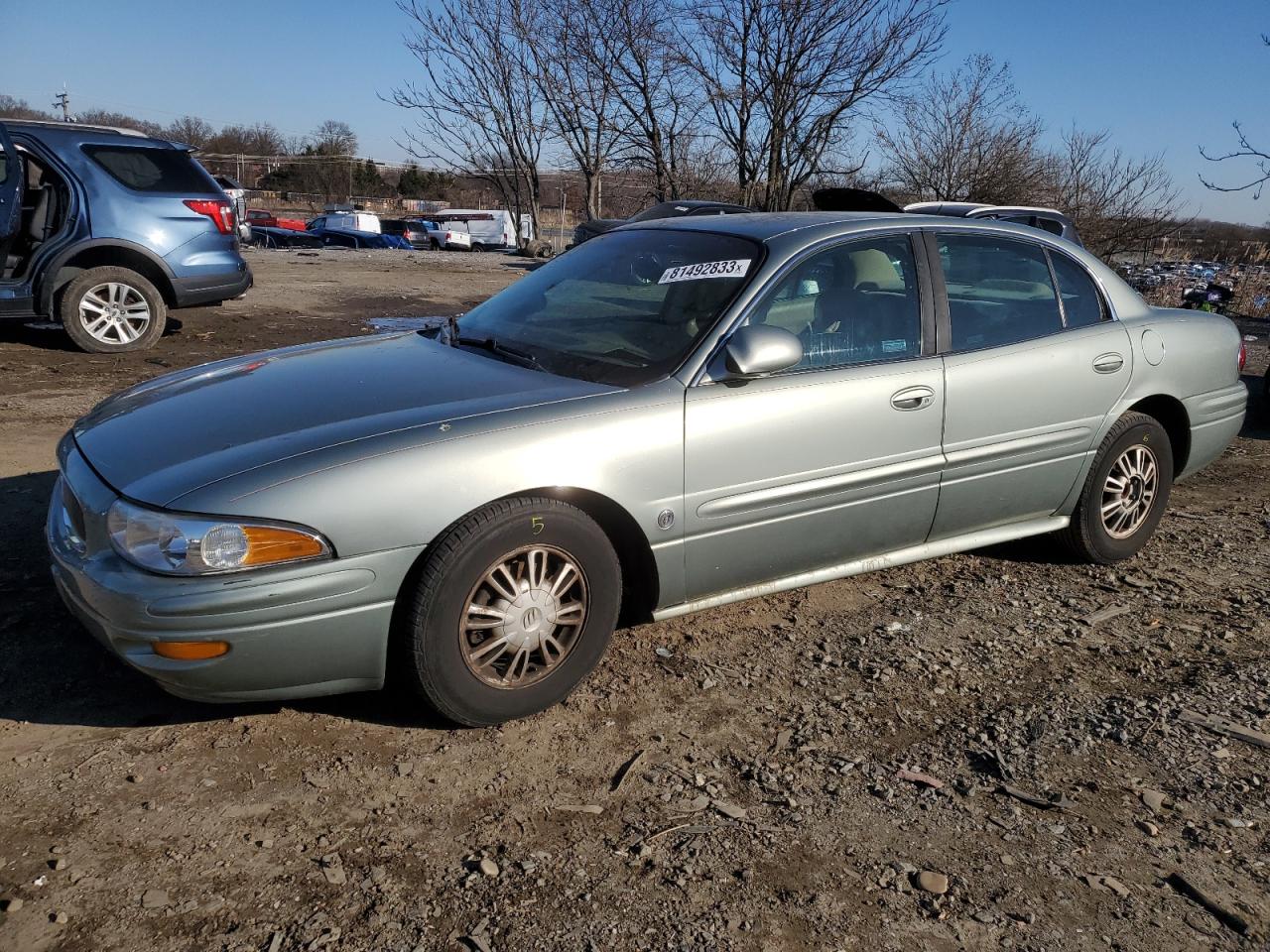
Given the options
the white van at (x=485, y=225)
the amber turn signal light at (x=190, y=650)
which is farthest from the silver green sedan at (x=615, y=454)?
the white van at (x=485, y=225)

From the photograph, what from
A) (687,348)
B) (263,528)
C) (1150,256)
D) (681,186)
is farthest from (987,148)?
(263,528)

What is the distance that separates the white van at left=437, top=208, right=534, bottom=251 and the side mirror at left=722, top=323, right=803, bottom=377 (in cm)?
4976

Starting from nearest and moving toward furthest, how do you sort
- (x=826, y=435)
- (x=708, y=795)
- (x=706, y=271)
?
(x=708, y=795) < (x=826, y=435) < (x=706, y=271)

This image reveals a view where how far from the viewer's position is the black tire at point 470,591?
2.84m

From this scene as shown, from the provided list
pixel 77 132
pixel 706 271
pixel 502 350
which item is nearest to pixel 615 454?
pixel 502 350

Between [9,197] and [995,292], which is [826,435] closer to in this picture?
[995,292]

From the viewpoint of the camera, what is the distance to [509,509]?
115 inches

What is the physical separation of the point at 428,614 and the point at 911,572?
8.26ft

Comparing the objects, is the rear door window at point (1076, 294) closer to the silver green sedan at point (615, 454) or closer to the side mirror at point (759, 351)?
the silver green sedan at point (615, 454)

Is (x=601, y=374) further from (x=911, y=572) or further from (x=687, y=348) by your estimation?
(x=911, y=572)

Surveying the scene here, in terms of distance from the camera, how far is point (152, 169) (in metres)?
8.67

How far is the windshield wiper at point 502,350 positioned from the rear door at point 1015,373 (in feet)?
5.17

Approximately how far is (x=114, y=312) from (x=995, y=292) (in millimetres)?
7346

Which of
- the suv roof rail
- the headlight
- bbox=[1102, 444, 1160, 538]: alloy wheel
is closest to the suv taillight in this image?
the suv roof rail
